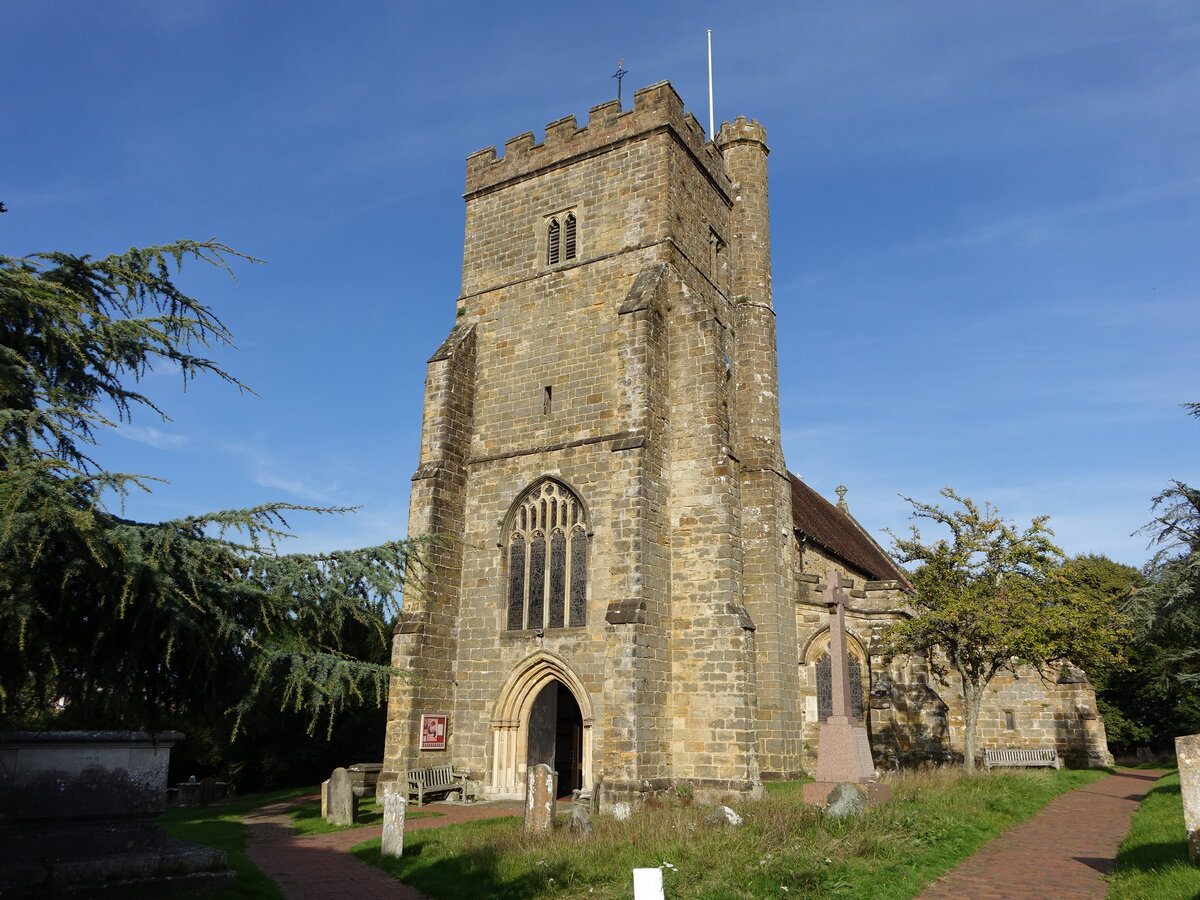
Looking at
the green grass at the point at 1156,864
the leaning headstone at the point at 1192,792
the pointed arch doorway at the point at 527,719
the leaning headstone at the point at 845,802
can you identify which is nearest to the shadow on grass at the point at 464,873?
the leaning headstone at the point at 845,802

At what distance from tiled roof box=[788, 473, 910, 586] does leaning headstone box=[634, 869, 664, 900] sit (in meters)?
20.0

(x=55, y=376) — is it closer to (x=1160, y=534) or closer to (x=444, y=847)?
(x=444, y=847)

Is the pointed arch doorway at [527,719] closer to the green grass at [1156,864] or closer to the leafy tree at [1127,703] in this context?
the green grass at [1156,864]

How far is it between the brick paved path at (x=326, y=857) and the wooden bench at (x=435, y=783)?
0.39m

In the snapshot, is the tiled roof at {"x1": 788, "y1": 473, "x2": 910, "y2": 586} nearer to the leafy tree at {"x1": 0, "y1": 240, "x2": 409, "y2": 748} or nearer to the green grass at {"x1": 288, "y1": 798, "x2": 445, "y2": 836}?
the green grass at {"x1": 288, "y1": 798, "x2": 445, "y2": 836}

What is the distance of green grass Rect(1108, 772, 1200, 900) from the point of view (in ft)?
23.0

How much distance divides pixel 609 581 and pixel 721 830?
7.23m

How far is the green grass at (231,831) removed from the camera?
860 centimetres

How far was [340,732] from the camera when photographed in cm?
2542

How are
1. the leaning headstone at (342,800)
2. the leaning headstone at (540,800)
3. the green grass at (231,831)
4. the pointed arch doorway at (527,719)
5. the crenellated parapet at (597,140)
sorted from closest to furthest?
the green grass at (231,831), the leaning headstone at (540,800), the leaning headstone at (342,800), the pointed arch doorway at (527,719), the crenellated parapet at (597,140)

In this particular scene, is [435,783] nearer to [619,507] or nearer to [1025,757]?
[619,507]

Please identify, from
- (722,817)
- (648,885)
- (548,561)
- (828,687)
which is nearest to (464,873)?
(722,817)

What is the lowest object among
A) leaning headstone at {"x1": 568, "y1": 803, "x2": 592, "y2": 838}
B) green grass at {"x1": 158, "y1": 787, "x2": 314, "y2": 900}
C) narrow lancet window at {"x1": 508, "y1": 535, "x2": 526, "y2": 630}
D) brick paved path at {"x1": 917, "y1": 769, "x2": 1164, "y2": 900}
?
green grass at {"x1": 158, "y1": 787, "x2": 314, "y2": 900}

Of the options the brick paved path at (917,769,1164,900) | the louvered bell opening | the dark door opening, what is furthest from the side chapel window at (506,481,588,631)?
the brick paved path at (917,769,1164,900)
